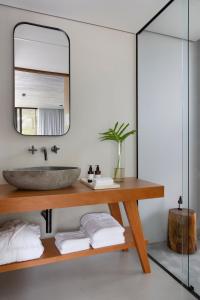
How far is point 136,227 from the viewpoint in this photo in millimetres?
1792

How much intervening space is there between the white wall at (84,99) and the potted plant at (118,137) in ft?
0.21

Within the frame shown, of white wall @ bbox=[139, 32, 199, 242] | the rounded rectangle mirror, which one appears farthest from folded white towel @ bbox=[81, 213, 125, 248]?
the rounded rectangle mirror

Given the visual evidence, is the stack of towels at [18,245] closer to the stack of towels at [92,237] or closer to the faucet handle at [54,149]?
the stack of towels at [92,237]

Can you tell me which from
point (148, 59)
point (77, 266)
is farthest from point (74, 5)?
point (77, 266)

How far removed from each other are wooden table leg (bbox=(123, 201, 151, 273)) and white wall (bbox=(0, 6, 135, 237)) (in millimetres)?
541

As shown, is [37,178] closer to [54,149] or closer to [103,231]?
[54,149]

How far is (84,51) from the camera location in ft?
Answer: 7.04

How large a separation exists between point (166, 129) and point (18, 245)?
152cm

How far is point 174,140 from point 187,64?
613mm

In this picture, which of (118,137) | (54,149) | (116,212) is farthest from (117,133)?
(116,212)

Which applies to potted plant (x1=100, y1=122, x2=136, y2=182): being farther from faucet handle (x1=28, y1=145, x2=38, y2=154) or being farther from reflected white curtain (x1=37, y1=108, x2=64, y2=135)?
faucet handle (x1=28, y1=145, x2=38, y2=154)

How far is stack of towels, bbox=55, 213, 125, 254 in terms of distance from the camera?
5.53 ft

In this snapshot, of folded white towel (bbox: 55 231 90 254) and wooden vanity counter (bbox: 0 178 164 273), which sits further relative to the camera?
folded white towel (bbox: 55 231 90 254)

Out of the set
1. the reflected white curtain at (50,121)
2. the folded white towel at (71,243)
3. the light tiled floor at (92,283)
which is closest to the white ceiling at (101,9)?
the reflected white curtain at (50,121)
